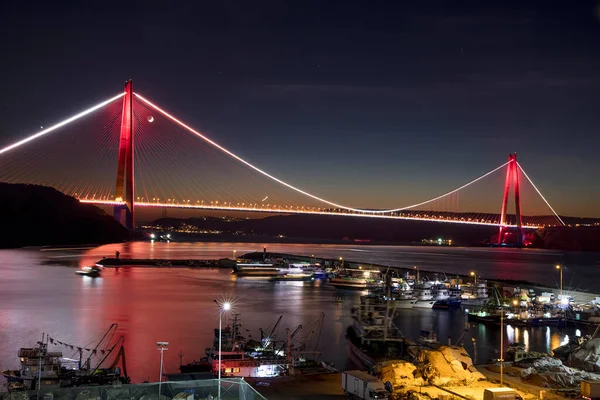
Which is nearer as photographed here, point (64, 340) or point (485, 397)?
point (485, 397)

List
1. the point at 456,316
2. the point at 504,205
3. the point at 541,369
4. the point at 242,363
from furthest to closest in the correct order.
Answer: the point at 504,205 → the point at 456,316 → the point at 242,363 → the point at 541,369

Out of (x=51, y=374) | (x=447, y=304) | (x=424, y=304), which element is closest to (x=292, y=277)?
(x=424, y=304)

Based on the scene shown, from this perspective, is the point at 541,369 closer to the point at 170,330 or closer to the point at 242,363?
the point at 242,363

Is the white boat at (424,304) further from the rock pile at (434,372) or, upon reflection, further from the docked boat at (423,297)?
the rock pile at (434,372)

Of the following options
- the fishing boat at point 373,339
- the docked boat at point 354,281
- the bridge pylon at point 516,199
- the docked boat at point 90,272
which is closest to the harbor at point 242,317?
the fishing boat at point 373,339

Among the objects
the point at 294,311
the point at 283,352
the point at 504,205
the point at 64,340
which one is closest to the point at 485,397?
the point at 283,352

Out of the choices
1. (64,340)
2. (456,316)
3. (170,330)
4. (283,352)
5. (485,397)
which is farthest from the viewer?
(456,316)
